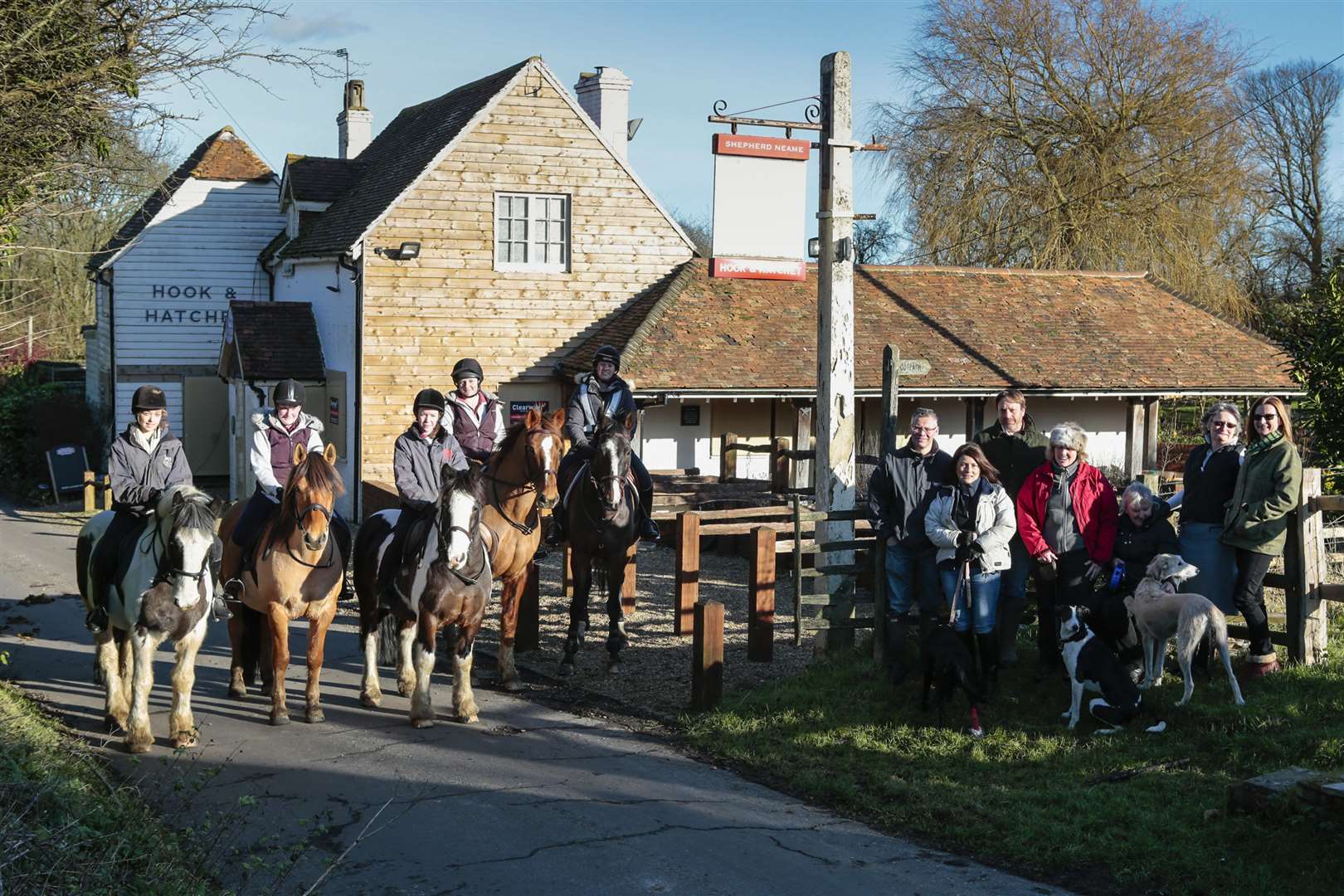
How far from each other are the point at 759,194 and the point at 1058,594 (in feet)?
17.0

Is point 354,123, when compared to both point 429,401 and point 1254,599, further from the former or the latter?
point 1254,599

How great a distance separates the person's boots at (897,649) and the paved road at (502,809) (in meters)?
1.90

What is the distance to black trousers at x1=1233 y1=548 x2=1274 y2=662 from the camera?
9453 mm

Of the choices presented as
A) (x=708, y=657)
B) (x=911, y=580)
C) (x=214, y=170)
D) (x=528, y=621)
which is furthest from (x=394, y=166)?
(x=911, y=580)

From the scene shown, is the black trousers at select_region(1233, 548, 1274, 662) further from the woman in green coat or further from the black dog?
the black dog

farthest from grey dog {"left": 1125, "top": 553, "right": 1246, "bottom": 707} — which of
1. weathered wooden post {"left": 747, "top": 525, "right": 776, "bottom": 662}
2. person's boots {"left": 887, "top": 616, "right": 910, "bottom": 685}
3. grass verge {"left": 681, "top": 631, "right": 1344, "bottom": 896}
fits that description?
weathered wooden post {"left": 747, "top": 525, "right": 776, "bottom": 662}

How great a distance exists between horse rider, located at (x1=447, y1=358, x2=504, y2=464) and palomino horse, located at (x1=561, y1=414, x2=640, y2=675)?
0.93 m

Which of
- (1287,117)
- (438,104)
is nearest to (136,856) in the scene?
(438,104)

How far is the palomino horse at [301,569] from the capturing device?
9539 millimetres

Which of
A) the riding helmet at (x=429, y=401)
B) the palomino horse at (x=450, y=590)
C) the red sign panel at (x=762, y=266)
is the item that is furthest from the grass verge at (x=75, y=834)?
the red sign panel at (x=762, y=266)

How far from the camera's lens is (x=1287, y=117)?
4391cm

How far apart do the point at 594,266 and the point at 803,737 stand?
16259mm

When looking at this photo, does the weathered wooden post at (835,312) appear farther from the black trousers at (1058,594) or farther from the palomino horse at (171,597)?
the palomino horse at (171,597)

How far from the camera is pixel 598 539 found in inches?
475
